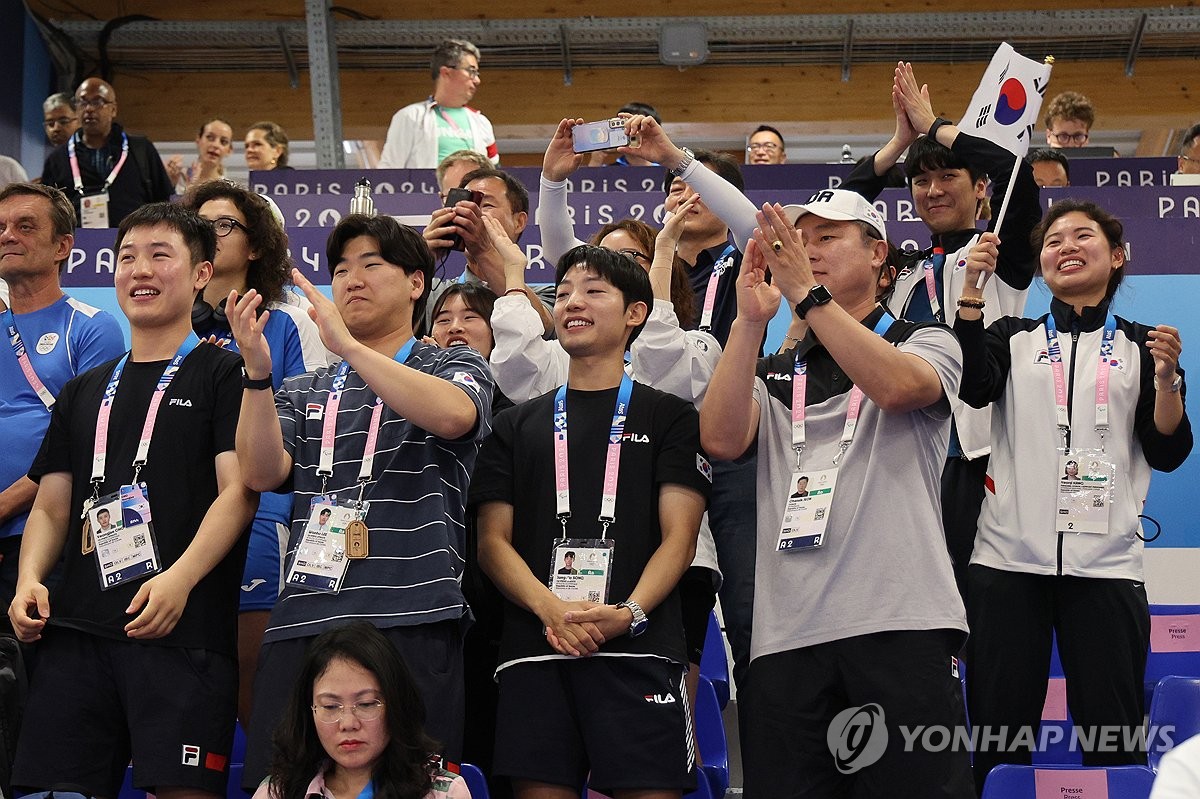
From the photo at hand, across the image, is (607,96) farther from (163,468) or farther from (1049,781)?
(1049,781)

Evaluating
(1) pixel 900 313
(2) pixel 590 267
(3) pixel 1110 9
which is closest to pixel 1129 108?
(3) pixel 1110 9

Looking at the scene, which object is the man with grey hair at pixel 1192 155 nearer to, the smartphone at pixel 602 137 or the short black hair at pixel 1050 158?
the short black hair at pixel 1050 158

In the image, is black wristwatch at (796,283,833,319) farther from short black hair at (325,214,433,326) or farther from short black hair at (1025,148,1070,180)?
short black hair at (1025,148,1070,180)

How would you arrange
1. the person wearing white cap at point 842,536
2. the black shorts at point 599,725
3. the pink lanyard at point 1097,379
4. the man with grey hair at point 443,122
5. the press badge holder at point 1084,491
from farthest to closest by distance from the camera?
1. the man with grey hair at point 443,122
2. the pink lanyard at point 1097,379
3. the press badge holder at point 1084,491
4. the black shorts at point 599,725
5. the person wearing white cap at point 842,536

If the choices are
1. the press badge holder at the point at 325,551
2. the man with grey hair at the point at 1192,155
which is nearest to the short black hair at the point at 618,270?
the press badge holder at the point at 325,551

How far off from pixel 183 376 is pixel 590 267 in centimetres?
100

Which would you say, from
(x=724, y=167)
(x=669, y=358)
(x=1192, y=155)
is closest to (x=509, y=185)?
(x=724, y=167)

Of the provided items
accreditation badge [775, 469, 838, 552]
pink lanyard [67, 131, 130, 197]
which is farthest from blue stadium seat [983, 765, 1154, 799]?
pink lanyard [67, 131, 130, 197]

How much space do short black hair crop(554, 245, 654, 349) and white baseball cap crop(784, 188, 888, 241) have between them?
1.35 feet

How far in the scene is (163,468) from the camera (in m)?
2.91

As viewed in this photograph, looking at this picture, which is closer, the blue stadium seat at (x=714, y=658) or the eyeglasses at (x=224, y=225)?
the eyeglasses at (x=224, y=225)

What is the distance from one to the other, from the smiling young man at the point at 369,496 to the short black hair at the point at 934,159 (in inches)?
77.3

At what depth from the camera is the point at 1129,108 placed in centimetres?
1068

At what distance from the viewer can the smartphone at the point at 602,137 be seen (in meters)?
3.65
